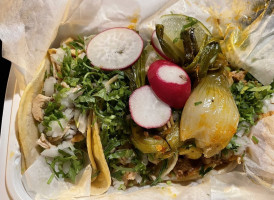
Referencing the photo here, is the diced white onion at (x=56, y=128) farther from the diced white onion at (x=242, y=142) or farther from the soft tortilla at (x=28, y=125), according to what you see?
the diced white onion at (x=242, y=142)

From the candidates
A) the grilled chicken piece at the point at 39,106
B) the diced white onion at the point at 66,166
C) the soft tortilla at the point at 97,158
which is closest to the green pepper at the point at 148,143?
the soft tortilla at the point at 97,158

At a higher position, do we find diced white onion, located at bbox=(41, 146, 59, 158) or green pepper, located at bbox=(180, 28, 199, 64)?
green pepper, located at bbox=(180, 28, 199, 64)

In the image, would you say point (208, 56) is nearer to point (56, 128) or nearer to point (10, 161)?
point (56, 128)

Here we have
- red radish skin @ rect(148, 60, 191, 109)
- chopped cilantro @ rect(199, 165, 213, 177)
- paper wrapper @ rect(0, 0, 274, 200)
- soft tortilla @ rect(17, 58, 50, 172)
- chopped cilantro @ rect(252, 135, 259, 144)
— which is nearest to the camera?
red radish skin @ rect(148, 60, 191, 109)

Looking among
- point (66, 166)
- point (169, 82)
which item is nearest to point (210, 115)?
point (169, 82)

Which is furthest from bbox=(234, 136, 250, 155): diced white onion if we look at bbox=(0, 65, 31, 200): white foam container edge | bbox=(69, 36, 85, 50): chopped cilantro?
bbox=(0, 65, 31, 200): white foam container edge

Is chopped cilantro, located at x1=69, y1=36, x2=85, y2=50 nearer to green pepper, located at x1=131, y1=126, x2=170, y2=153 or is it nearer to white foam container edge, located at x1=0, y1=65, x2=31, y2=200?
white foam container edge, located at x1=0, y1=65, x2=31, y2=200
